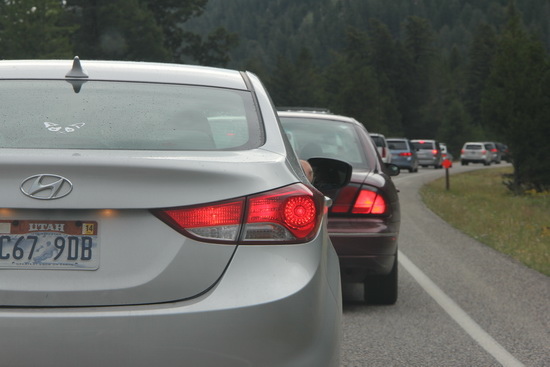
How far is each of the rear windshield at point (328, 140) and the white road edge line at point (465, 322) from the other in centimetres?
136

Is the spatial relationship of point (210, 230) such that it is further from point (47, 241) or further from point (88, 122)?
point (88, 122)

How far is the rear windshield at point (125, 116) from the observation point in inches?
149

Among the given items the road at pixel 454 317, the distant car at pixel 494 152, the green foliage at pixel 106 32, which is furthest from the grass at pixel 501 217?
the distant car at pixel 494 152

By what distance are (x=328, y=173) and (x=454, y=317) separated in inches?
118

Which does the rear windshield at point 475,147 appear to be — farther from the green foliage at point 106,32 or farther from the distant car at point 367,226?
the distant car at point 367,226

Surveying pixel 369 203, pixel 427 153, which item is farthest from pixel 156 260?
pixel 427 153

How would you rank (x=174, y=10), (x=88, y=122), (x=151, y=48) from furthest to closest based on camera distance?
(x=174, y=10)
(x=151, y=48)
(x=88, y=122)

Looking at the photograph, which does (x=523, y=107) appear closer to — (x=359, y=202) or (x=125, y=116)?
(x=359, y=202)

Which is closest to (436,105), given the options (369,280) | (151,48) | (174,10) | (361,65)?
(361,65)

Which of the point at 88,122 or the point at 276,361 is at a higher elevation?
the point at 88,122

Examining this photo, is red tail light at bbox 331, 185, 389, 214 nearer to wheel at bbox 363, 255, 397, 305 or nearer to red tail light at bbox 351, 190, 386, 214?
red tail light at bbox 351, 190, 386, 214

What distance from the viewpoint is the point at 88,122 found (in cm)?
392

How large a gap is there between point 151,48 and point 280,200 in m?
69.0

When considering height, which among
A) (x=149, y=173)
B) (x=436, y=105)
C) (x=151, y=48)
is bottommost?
(x=436, y=105)
